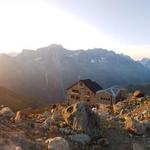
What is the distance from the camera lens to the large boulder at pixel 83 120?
19406 mm

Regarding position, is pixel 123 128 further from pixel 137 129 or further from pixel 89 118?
pixel 89 118

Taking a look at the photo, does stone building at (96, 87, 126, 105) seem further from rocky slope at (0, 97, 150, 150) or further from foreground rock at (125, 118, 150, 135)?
rocky slope at (0, 97, 150, 150)

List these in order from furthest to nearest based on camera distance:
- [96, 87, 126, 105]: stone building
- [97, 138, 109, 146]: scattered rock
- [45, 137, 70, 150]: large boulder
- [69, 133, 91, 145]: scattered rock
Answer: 1. [96, 87, 126, 105]: stone building
2. [97, 138, 109, 146]: scattered rock
3. [69, 133, 91, 145]: scattered rock
4. [45, 137, 70, 150]: large boulder

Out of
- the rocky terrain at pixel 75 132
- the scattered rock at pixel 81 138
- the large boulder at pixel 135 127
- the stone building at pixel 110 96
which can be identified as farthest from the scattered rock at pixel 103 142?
the stone building at pixel 110 96

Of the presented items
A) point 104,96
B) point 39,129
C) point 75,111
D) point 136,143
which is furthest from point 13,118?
point 104,96

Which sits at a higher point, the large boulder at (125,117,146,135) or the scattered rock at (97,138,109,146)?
the large boulder at (125,117,146,135)

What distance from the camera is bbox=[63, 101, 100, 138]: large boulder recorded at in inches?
764

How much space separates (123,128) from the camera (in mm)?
21484

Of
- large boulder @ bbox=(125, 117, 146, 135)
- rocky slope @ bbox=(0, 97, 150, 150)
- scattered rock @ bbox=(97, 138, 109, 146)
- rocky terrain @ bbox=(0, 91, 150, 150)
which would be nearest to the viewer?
rocky terrain @ bbox=(0, 91, 150, 150)

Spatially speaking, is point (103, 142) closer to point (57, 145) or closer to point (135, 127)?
point (135, 127)

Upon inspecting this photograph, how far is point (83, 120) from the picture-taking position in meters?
19.7

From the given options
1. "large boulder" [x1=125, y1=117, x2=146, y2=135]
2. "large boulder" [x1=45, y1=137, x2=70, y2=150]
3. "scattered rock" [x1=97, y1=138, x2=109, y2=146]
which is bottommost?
"scattered rock" [x1=97, y1=138, x2=109, y2=146]

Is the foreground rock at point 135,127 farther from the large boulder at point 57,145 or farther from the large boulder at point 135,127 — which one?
the large boulder at point 57,145

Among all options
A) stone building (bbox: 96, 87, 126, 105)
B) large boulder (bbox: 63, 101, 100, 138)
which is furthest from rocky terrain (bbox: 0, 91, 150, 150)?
stone building (bbox: 96, 87, 126, 105)
